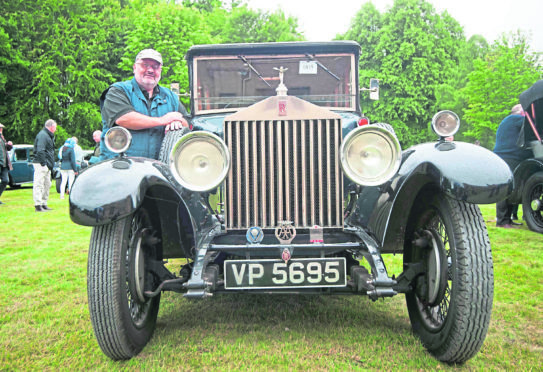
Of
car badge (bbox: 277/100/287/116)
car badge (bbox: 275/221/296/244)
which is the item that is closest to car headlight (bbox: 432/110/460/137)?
car badge (bbox: 277/100/287/116)

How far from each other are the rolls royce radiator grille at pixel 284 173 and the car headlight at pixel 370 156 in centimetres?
16

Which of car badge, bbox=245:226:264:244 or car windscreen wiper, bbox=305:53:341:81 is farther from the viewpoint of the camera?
car windscreen wiper, bbox=305:53:341:81

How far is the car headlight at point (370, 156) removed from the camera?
272 centimetres

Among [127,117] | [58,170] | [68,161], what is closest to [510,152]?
[127,117]

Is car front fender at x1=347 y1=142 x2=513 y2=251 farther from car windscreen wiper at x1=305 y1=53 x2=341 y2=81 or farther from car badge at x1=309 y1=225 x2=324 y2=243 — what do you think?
car windscreen wiper at x1=305 y1=53 x2=341 y2=81

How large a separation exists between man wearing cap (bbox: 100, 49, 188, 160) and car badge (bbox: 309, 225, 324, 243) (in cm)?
152

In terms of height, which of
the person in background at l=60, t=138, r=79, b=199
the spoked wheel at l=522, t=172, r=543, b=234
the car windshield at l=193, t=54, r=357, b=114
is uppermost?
the car windshield at l=193, t=54, r=357, b=114

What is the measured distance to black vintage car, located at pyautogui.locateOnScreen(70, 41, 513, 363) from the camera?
2.48 meters

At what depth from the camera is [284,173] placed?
2.91 metres

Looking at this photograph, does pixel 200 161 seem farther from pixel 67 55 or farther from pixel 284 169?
pixel 67 55

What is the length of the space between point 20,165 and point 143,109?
1515 centimetres

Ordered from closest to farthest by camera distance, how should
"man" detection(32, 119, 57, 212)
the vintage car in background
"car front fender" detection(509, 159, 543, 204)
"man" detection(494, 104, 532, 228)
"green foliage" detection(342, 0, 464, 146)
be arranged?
"car front fender" detection(509, 159, 543, 204), "man" detection(494, 104, 532, 228), "man" detection(32, 119, 57, 212), the vintage car in background, "green foliage" detection(342, 0, 464, 146)

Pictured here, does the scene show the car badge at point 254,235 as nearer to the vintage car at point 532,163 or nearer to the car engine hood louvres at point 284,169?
the car engine hood louvres at point 284,169

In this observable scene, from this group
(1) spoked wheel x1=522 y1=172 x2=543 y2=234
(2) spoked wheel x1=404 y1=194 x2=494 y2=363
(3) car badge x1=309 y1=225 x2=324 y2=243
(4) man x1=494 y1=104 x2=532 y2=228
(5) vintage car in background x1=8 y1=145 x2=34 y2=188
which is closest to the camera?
Result: (2) spoked wheel x1=404 y1=194 x2=494 y2=363
